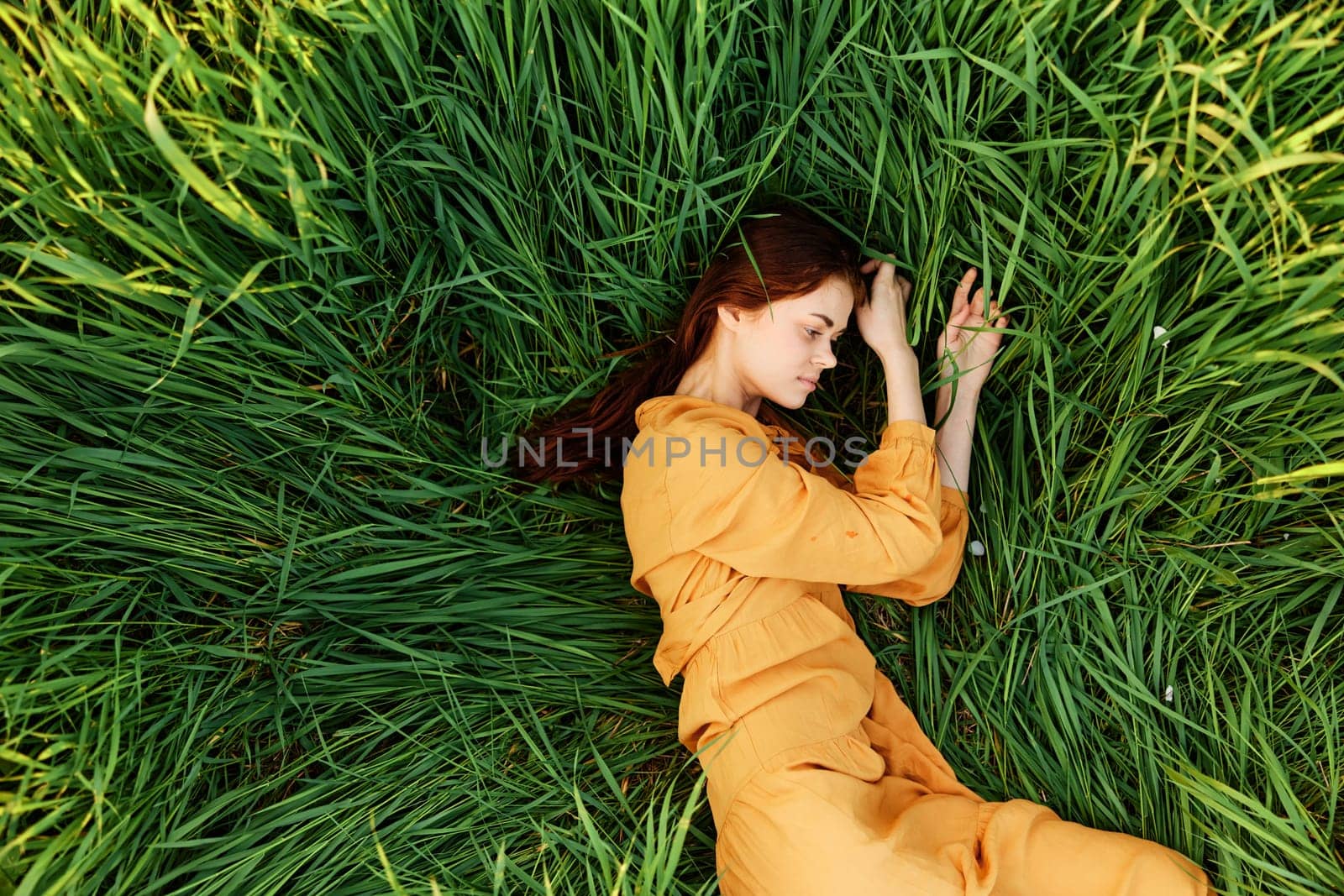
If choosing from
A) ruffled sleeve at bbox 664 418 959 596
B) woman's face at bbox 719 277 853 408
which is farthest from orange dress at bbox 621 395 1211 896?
woman's face at bbox 719 277 853 408

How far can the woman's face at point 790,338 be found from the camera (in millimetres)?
1480

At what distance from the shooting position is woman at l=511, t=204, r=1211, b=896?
135cm

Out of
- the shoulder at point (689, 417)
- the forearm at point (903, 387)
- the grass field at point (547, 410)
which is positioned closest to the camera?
the grass field at point (547, 410)

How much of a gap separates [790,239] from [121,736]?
1.57 meters

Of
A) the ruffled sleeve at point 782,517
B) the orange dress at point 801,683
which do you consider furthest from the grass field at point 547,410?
the ruffled sleeve at point 782,517

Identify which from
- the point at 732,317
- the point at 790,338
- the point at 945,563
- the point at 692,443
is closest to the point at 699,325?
the point at 732,317

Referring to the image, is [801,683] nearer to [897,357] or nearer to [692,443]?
[692,443]

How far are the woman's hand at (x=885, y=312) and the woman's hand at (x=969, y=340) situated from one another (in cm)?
9

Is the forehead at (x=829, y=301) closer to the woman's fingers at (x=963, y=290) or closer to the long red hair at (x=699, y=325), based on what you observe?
the long red hair at (x=699, y=325)

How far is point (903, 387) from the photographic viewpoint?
61.1 inches

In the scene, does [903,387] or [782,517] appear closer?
[782,517]

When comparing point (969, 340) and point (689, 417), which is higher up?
point (969, 340)

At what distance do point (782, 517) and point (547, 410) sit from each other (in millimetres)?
625

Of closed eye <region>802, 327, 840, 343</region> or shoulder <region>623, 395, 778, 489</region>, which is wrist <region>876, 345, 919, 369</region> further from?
shoulder <region>623, 395, 778, 489</region>
